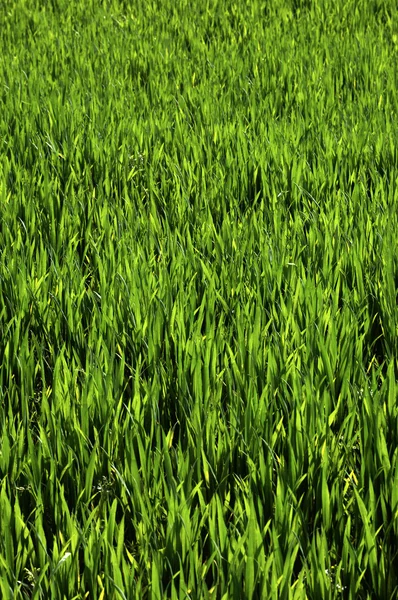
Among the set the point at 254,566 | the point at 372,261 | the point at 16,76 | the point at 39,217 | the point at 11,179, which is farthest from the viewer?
the point at 16,76

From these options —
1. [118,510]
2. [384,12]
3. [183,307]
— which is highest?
[384,12]

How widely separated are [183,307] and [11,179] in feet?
3.89

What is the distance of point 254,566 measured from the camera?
1.24 meters

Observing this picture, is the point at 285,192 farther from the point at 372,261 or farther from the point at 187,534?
the point at 187,534

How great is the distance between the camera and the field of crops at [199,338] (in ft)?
4.28

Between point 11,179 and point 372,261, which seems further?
point 11,179

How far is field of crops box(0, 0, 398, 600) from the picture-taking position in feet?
4.28

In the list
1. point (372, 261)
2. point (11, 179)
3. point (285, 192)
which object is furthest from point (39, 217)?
point (372, 261)

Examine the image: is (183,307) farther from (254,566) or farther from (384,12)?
(384,12)

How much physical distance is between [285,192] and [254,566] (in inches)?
66.0

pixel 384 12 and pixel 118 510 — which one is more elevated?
pixel 384 12

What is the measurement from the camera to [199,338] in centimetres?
182

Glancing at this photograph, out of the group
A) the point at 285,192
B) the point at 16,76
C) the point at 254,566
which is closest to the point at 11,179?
the point at 285,192

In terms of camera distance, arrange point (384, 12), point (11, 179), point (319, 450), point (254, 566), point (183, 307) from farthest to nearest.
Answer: point (384, 12)
point (11, 179)
point (183, 307)
point (319, 450)
point (254, 566)
